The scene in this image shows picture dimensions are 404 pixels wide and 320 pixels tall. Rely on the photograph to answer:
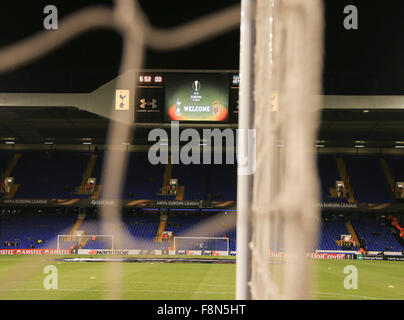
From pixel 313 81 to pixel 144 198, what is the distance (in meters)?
27.5

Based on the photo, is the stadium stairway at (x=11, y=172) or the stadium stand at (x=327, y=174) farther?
the stadium stairway at (x=11, y=172)

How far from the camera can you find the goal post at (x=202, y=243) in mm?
24564

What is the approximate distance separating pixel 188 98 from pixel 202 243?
8896 millimetres

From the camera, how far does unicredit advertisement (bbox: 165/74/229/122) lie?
18734 millimetres

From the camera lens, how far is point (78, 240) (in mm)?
25500

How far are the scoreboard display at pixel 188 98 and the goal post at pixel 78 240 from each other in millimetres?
8946

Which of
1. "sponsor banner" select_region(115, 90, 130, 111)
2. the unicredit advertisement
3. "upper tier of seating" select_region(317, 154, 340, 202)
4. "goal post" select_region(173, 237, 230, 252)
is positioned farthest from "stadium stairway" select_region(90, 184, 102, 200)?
"upper tier of seating" select_region(317, 154, 340, 202)

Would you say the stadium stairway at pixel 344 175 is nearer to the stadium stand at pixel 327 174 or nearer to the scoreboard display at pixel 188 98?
the stadium stand at pixel 327 174

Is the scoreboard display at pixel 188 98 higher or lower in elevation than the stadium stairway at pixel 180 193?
higher

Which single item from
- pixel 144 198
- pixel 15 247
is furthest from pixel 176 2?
pixel 15 247

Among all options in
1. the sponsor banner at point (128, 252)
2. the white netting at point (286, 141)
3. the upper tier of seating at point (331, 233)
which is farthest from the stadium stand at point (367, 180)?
the white netting at point (286, 141)

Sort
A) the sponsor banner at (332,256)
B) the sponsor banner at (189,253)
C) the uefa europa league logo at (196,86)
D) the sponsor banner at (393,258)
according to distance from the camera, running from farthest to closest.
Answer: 1. the sponsor banner at (189,253)
2. the sponsor banner at (332,256)
3. the sponsor banner at (393,258)
4. the uefa europa league logo at (196,86)

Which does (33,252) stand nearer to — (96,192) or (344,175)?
(96,192)

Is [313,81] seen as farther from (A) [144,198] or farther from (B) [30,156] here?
(B) [30,156]
